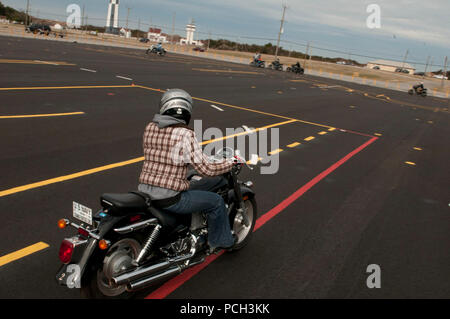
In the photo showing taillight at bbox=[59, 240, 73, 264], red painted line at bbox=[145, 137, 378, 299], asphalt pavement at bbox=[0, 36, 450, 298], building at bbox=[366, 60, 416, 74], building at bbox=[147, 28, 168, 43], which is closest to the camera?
taillight at bbox=[59, 240, 73, 264]

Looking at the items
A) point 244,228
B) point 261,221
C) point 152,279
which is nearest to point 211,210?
point 152,279

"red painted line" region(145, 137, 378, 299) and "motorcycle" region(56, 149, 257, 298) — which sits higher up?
"motorcycle" region(56, 149, 257, 298)

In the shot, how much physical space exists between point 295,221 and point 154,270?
297 centimetres

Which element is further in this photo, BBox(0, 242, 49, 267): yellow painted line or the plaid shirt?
BBox(0, 242, 49, 267): yellow painted line

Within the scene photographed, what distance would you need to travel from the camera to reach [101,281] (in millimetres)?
3480

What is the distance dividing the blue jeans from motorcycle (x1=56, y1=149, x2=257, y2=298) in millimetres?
91

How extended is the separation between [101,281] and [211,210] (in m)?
1.25

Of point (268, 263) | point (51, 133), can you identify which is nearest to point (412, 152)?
point (268, 263)

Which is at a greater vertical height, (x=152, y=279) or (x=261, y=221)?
(x=152, y=279)

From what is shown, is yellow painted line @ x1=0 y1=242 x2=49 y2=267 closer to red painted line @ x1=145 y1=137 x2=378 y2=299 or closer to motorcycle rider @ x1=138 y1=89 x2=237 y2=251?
red painted line @ x1=145 y1=137 x2=378 y2=299

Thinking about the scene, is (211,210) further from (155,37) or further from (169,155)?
(155,37)

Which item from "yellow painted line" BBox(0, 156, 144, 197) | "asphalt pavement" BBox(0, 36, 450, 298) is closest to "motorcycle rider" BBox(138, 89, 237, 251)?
"asphalt pavement" BBox(0, 36, 450, 298)

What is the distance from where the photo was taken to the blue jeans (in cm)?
385

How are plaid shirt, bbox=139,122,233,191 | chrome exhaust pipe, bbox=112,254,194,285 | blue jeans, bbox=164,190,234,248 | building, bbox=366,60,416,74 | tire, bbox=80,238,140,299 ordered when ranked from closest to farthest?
tire, bbox=80,238,140,299, chrome exhaust pipe, bbox=112,254,194,285, plaid shirt, bbox=139,122,233,191, blue jeans, bbox=164,190,234,248, building, bbox=366,60,416,74
